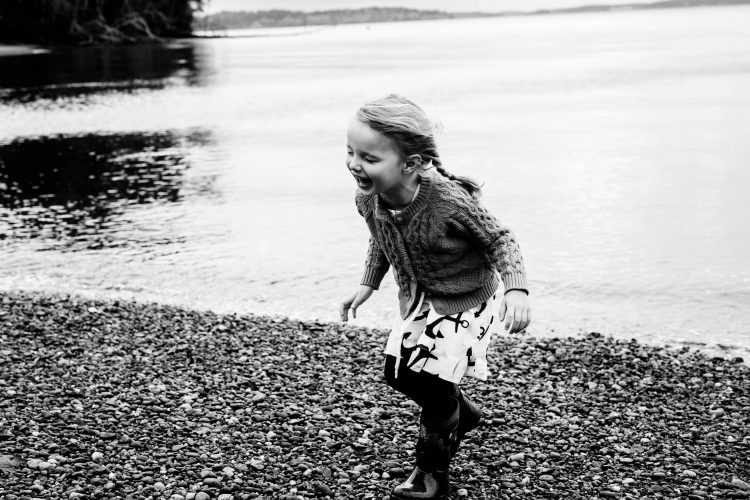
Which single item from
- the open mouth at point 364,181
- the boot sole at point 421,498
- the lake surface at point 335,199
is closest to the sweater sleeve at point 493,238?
the open mouth at point 364,181

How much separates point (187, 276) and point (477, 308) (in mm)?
7488

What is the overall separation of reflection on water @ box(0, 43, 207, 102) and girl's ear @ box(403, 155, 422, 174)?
34534 mm

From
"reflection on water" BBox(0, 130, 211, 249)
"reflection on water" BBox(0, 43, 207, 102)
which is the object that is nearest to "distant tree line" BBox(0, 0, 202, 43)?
"reflection on water" BBox(0, 43, 207, 102)

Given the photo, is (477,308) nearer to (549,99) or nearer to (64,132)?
(64,132)

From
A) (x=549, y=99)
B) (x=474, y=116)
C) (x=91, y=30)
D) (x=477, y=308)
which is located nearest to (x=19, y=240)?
(x=477, y=308)

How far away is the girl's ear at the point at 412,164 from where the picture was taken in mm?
3967

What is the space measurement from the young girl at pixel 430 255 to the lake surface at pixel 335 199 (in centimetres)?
454

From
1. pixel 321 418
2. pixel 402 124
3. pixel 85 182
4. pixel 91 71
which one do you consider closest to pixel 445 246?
pixel 402 124

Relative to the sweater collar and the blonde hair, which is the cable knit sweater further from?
the blonde hair

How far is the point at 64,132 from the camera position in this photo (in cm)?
2602

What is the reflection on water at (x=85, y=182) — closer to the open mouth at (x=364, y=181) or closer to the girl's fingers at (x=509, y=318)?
the open mouth at (x=364, y=181)

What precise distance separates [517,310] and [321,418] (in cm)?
208

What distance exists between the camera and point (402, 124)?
3.86 m

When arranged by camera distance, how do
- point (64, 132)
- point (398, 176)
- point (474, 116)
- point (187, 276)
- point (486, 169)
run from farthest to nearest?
point (474, 116) < point (64, 132) < point (486, 169) < point (187, 276) < point (398, 176)
